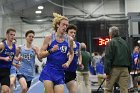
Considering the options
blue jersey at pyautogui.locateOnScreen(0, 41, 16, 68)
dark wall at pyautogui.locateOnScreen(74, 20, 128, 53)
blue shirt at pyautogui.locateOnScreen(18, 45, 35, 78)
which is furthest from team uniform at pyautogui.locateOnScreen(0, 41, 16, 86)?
dark wall at pyautogui.locateOnScreen(74, 20, 128, 53)

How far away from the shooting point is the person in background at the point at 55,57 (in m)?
5.36

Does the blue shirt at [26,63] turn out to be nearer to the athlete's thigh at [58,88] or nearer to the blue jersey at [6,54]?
the blue jersey at [6,54]

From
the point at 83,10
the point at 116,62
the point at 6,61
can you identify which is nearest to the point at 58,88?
the point at 6,61

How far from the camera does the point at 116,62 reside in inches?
294

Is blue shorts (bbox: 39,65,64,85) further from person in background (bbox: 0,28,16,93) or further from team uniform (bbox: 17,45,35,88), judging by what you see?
team uniform (bbox: 17,45,35,88)

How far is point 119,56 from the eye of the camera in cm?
748

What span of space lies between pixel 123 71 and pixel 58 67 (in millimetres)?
2504

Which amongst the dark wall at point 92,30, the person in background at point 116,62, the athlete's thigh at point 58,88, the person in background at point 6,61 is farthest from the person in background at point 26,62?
the dark wall at point 92,30

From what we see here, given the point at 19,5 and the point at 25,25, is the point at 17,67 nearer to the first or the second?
the point at 19,5

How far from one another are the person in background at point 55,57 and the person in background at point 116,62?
2.13 meters

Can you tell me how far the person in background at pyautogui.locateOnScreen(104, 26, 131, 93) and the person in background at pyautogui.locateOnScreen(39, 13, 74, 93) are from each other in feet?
6.99

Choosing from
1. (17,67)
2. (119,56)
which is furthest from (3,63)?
(119,56)

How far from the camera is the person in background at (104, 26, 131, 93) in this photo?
7.46 metres

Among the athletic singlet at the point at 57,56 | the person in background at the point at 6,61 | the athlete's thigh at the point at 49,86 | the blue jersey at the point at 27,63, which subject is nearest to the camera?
the athlete's thigh at the point at 49,86
